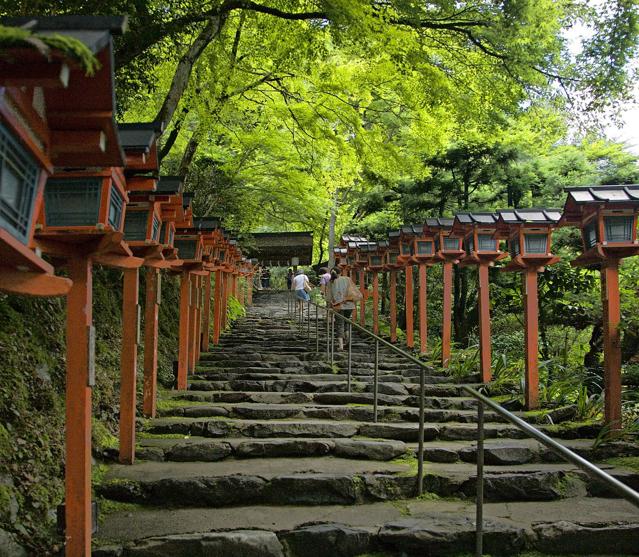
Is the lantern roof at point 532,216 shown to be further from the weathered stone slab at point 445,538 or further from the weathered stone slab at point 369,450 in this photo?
the weathered stone slab at point 445,538

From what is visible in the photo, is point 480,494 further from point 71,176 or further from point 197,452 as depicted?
point 71,176

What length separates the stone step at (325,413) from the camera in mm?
7418

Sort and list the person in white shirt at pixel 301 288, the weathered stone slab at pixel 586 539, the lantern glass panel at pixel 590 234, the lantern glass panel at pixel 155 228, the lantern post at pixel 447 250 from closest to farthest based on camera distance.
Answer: the weathered stone slab at pixel 586 539, the lantern glass panel at pixel 155 228, the lantern glass panel at pixel 590 234, the lantern post at pixel 447 250, the person in white shirt at pixel 301 288

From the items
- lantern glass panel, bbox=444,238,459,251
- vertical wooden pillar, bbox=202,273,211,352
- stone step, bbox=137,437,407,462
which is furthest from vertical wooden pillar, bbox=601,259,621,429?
vertical wooden pillar, bbox=202,273,211,352

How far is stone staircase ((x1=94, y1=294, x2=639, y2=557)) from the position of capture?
4.55m

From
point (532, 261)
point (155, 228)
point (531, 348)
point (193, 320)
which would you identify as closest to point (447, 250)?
point (532, 261)

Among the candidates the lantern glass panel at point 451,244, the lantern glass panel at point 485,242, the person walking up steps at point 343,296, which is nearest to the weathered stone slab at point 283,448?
the lantern glass panel at point 485,242

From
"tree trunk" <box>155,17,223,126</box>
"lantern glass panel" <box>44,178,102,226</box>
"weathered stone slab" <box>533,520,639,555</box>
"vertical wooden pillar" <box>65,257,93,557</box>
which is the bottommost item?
"weathered stone slab" <box>533,520,639,555</box>

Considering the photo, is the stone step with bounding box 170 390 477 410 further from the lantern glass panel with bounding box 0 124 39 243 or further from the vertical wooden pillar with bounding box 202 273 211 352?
the lantern glass panel with bounding box 0 124 39 243

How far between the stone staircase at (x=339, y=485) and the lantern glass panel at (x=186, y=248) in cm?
200

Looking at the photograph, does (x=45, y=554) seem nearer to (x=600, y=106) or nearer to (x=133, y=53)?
(x=133, y=53)

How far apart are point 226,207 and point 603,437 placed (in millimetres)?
10808

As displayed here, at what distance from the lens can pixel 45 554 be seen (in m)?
3.95

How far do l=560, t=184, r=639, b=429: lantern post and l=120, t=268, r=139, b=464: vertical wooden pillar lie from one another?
4.88 m
